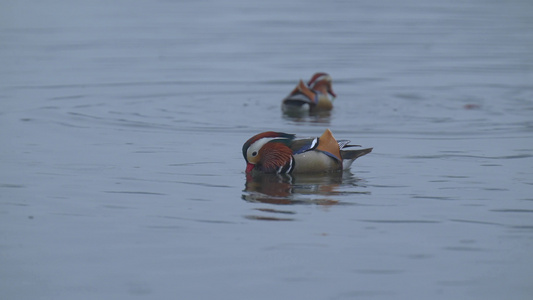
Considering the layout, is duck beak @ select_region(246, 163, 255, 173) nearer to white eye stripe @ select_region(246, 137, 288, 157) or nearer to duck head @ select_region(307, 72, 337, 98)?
white eye stripe @ select_region(246, 137, 288, 157)

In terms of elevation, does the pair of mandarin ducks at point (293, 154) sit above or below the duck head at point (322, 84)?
below

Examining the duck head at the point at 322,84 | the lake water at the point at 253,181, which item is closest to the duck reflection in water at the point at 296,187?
the lake water at the point at 253,181

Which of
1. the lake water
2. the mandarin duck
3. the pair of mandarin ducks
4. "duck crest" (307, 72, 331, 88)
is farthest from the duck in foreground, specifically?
"duck crest" (307, 72, 331, 88)

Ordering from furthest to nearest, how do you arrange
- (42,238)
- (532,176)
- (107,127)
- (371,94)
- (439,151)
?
(371,94)
(107,127)
(439,151)
(532,176)
(42,238)

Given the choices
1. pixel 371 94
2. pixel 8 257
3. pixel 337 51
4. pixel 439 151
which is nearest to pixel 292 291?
pixel 8 257

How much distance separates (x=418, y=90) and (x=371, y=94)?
0.94 m

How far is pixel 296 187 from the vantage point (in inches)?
411

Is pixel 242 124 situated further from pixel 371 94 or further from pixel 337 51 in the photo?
pixel 337 51

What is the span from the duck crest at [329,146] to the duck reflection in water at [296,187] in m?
0.22

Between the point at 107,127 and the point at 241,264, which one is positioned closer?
the point at 241,264

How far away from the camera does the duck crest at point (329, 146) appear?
11.0 m

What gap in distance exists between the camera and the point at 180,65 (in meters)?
22.2

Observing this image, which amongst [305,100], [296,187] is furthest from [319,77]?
[296,187]

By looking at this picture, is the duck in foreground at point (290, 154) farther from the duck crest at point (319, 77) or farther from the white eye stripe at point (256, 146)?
the duck crest at point (319, 77)
